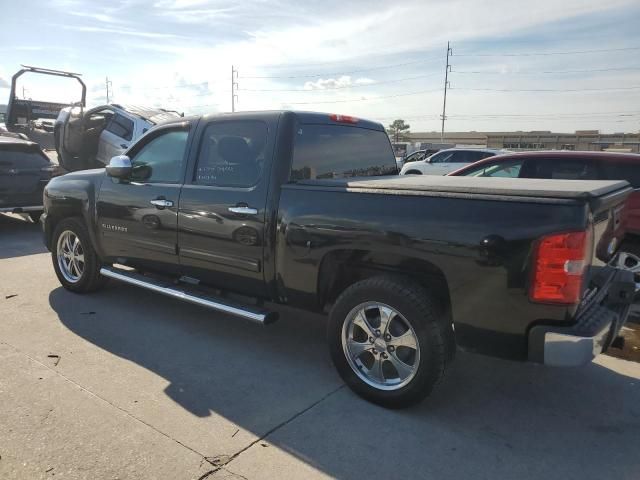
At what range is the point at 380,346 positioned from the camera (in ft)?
10.6

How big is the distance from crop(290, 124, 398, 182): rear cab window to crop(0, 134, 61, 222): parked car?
268 inches

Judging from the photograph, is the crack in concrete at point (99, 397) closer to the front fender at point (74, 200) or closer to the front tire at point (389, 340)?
the front tire at point (389, 340)

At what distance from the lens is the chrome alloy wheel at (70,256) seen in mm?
5352

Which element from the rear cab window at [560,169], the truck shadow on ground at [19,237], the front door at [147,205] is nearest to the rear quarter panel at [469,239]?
the front door at [147,205]

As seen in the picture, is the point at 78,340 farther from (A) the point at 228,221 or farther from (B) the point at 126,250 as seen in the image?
(A) the point at 228,221

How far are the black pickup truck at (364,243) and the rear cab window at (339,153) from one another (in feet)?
0.05

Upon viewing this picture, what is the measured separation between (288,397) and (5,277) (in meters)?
4.55

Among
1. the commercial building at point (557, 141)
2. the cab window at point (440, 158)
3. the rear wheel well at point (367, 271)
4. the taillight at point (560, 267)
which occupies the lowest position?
the rear wheel well at point (367, 271)

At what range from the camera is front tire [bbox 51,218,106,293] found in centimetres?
522

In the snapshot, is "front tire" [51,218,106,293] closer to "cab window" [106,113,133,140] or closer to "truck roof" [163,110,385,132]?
"truck roof" [163,110,385,132]

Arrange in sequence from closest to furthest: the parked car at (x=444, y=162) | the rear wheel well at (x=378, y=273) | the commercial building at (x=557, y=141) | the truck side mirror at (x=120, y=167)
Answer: the rear wheel well at (x=378, y=273) → the truck side mirror at (x=120, y=167) → the parked car at (x=444, y=162) → the commercial building at (x=557, y=141)

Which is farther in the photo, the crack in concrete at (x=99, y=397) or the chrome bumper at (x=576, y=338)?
the crack in concrete at (x=99, y=397)

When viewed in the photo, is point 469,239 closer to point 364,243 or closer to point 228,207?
point 364,243

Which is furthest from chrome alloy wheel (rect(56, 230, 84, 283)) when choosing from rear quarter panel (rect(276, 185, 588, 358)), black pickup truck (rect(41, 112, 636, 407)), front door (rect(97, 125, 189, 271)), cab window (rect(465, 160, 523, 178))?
cab window (rect(465, 160, 523, 178))
